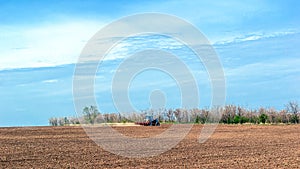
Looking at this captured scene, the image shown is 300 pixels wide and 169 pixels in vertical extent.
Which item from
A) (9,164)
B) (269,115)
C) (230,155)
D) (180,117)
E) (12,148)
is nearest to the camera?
(9,164)

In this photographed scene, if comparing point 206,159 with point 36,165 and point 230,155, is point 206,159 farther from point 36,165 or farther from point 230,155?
point 36,165

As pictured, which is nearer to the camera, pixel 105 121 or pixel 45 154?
pixel 45 154

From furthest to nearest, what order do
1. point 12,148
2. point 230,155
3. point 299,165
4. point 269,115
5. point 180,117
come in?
point 180,117
point 269,115
point 12,148
point 230,155
point 299,165

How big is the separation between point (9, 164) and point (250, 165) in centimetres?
793

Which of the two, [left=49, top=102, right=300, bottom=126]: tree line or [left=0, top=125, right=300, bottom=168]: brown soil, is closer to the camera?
[left=0, top=125, right=300, bottom=168]: brown soil

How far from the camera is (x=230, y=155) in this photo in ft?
68.8

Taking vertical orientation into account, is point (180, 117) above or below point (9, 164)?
above

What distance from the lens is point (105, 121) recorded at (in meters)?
68.1

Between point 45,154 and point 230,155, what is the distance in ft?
23.6

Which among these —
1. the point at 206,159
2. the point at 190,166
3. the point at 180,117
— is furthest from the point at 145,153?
the point at 180,117

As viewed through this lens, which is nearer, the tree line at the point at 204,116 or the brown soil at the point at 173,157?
the brown soil at the point at 173,157

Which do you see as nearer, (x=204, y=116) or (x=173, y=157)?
(x=173, y=157)

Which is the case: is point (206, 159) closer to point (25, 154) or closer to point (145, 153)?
point (145, 153)

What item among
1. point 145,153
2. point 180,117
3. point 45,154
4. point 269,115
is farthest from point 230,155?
point 180,117
